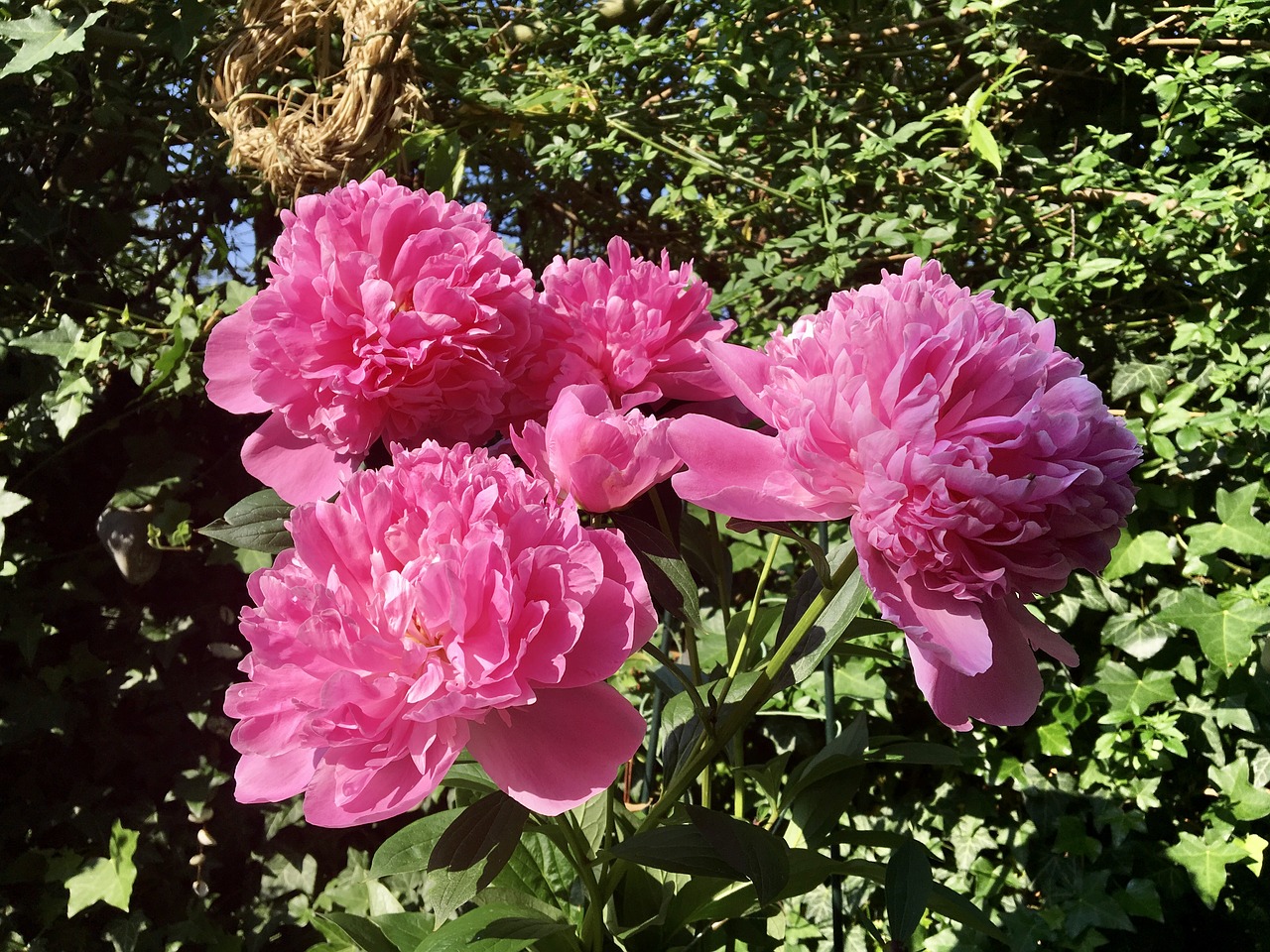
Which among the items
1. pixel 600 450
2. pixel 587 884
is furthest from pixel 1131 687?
pixel 600 450

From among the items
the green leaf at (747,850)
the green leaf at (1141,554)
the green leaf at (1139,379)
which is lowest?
the green leaf at (1141,554)

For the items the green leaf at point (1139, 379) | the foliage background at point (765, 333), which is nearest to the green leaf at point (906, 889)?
the foliage background at point (765, 333)

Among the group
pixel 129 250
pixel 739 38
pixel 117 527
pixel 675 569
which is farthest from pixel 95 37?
pixel 675 569

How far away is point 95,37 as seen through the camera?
1.25 metres

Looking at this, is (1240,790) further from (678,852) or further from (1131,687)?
(678,852)

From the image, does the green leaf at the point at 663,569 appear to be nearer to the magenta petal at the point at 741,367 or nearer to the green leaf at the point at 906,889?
the magenta petal at the point at 741,367

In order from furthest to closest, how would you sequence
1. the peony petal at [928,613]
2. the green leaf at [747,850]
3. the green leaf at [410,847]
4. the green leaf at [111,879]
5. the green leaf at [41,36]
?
1. the green leaf at [111,879]
2. the green leaf at [41,36]
3. the green leaf at [410,847]
4. the green leaf at [747,850]
5. the peony petal at [928,613]

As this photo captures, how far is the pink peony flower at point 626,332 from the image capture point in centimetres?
51

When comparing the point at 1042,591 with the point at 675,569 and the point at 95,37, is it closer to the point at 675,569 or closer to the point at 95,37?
the point at 675,569

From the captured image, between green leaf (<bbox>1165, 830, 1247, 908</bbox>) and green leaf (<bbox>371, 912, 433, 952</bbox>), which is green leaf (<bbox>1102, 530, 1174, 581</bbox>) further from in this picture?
green leaf (<bbox>371, 912, 433, 952</bbox>)

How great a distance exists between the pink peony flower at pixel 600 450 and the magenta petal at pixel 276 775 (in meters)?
0.17

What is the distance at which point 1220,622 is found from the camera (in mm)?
1193

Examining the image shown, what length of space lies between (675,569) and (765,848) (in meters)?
0.16

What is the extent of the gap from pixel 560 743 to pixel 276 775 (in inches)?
5.0
